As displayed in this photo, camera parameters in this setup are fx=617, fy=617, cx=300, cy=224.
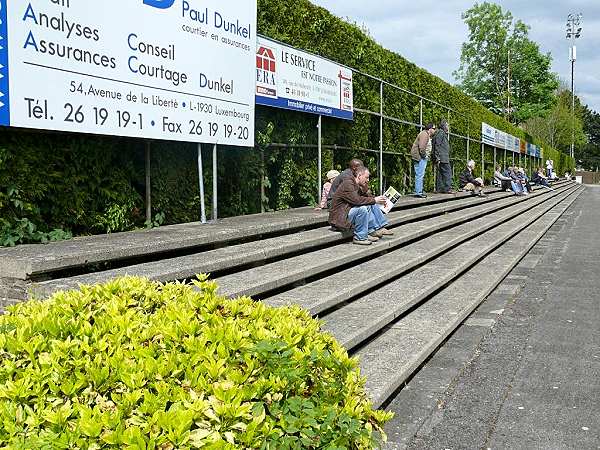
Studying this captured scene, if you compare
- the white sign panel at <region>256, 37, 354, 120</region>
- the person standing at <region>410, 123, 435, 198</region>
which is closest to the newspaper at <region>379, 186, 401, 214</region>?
the white sign panel at <region>256, 37, 354, 120</region>

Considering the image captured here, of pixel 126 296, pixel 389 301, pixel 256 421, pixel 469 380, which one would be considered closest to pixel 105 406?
pixel 256 421

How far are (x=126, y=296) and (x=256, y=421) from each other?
4.14 ft

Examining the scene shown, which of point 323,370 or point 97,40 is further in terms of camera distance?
point 97,40

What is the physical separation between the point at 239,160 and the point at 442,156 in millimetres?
9210

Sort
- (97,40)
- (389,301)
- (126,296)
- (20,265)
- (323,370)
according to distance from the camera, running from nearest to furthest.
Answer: (323,370) → (126,296) → (20,265) → (97,40) → (389,301)

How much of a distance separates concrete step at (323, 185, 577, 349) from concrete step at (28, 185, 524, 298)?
39.6 inches

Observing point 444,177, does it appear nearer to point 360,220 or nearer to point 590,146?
point 360,220

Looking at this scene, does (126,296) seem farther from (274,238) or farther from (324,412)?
(274,238)

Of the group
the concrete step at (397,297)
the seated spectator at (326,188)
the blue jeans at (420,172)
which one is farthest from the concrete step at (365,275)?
the blue jeans at (420,172)

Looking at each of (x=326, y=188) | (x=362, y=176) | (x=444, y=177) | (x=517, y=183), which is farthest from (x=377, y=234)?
(x=517, y=183)

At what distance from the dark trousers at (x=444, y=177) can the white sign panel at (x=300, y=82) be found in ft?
21.5

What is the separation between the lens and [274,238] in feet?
24.7

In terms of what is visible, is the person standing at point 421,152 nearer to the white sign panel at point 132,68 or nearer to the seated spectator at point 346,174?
the seated spectator at point 346,174

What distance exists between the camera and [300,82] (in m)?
9.38
